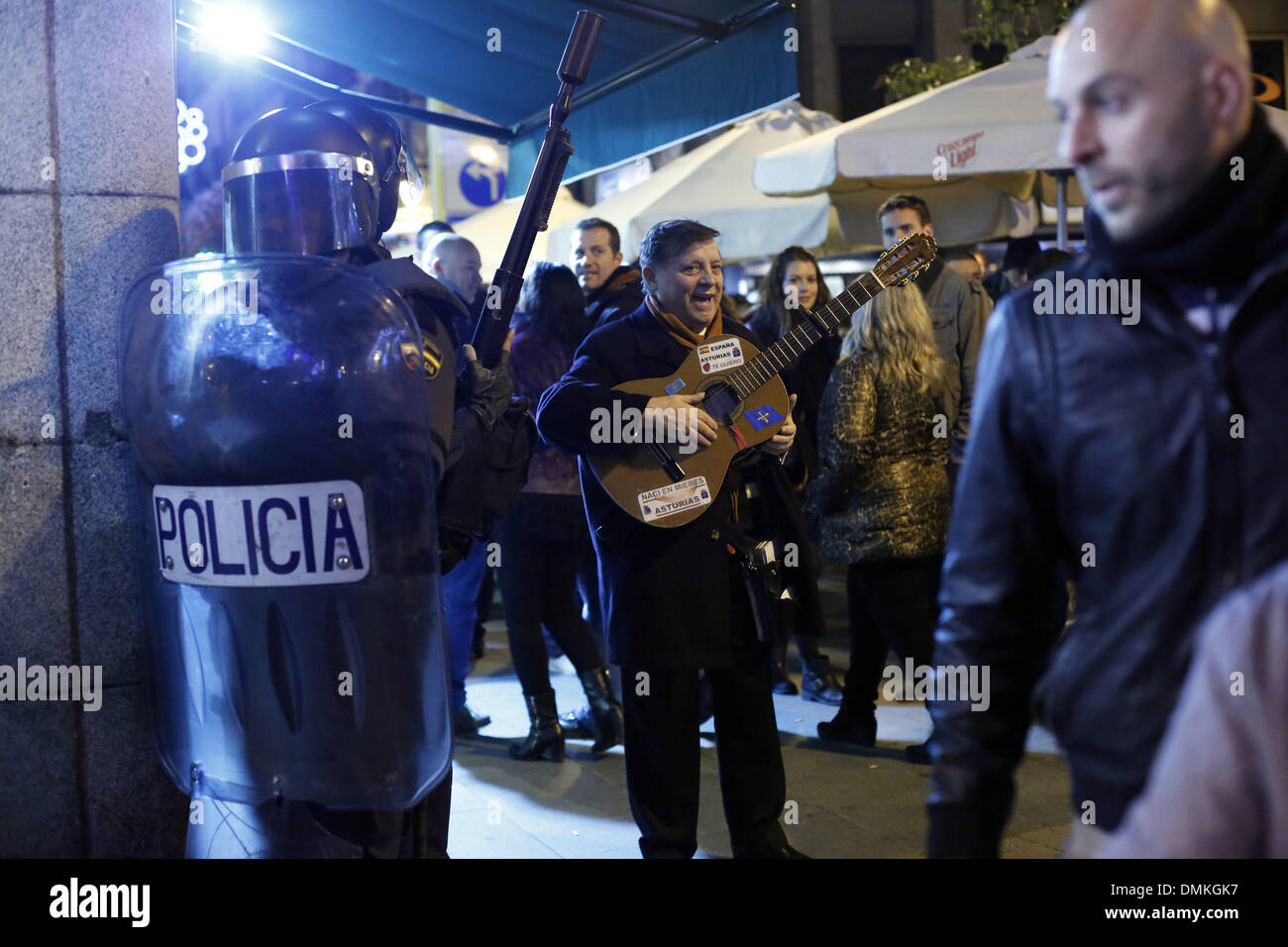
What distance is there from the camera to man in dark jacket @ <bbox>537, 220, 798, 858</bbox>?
3.78 m

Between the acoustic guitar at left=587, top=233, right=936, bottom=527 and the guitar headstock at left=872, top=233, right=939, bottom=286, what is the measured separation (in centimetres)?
33

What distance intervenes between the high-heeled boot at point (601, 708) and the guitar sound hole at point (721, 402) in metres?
2.04

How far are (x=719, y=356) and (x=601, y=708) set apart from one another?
220cm

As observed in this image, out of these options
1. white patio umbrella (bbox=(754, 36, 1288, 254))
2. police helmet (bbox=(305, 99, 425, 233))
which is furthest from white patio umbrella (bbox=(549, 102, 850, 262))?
police helmet (bbox=(305, 99, 425, 233))

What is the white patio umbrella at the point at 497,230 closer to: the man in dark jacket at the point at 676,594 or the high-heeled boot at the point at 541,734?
the high-heeled boot at the point at 541,734

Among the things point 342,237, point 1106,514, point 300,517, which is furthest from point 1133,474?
point 342,237

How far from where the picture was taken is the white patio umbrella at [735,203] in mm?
8852

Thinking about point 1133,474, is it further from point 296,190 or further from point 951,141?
point 951,141

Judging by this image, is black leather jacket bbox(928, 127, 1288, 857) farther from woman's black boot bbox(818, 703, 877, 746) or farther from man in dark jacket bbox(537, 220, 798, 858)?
woman's black boot bbox(818, 703, 877, 746)

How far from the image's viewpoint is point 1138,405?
1543mm

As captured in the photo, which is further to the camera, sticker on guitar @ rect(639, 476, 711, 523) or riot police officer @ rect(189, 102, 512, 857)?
sticker on guitar @ rect(639, 476, 711, 523)

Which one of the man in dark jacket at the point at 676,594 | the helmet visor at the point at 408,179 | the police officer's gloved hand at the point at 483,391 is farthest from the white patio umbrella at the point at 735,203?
the police officer's gloved hand at the point at 483,391
